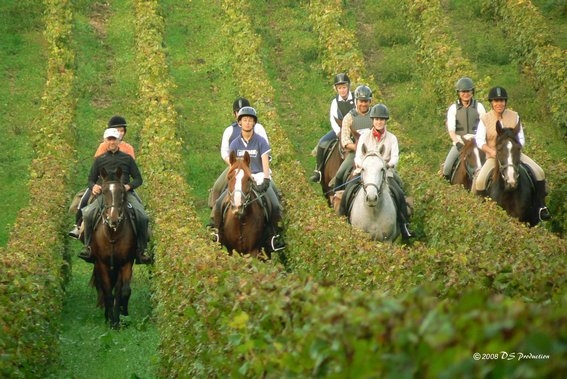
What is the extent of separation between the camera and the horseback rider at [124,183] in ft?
59.8

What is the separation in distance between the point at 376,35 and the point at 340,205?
20.2m

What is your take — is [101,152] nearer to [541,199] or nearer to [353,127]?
[353,127]

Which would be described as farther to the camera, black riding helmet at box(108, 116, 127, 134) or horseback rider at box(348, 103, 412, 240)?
black riding helmet at box(108, 116, 127, 134)

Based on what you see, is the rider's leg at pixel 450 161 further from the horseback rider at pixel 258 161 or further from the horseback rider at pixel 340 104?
the horseback rider at pixel 258 161

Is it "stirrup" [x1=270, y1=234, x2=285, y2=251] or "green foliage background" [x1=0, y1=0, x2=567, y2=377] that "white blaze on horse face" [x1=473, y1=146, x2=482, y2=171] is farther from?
"stirrup" [x1=270, y1=234, x2=285, y2=251]

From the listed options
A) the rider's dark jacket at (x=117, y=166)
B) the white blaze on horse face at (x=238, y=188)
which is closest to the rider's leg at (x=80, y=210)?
the rider's dark jacket at (x=117, y=166)

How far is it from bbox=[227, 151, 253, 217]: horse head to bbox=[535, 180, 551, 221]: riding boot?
460 centimetres

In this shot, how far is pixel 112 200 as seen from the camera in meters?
A: 17.7

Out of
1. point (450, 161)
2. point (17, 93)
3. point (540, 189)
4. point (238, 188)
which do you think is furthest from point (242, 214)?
point (17, 93)

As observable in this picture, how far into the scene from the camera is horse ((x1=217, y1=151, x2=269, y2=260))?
17.3 m

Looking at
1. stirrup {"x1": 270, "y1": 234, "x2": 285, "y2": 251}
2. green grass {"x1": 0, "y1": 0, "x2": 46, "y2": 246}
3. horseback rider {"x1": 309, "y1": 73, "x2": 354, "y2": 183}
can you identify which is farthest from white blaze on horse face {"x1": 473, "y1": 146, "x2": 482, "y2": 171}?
green grass {"x1": 0, "y1": 0, "x2": 46, "y2": 246}

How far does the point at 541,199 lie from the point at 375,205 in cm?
316

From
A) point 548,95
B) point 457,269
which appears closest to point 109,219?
point 457,269

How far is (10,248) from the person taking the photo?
53.0ft
